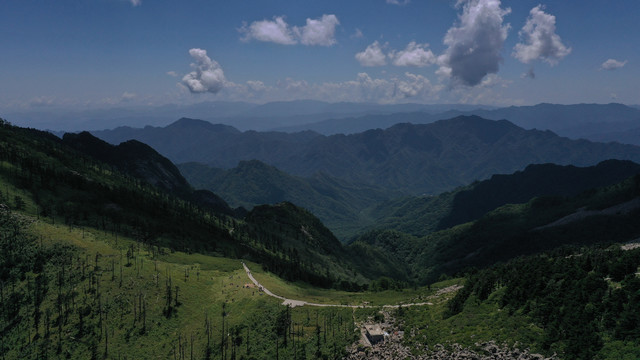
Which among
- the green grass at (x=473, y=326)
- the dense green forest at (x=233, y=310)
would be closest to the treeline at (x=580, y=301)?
the dense green forest at (x=233, y=310)

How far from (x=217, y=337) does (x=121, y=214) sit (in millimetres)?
145480

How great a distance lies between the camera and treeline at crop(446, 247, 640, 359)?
44000mm

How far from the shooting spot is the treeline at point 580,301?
4400 cm

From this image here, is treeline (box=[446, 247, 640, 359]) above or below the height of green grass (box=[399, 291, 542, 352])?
above

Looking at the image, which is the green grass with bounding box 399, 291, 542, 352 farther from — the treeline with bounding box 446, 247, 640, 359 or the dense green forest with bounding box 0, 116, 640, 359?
the treeline with bounding box 446, 247, 640, 359

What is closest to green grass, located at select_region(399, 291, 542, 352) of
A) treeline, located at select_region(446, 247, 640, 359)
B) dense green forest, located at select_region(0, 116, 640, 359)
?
dense green forest, located at select_region(0, 116, 640, 359)

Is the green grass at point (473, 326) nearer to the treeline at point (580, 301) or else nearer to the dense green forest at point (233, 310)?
the dense green forest at point (233, 310)

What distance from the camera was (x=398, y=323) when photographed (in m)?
71.3

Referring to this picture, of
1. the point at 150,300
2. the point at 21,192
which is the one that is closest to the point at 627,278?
the point at 150,300

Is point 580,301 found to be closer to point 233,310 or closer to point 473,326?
point 473,326

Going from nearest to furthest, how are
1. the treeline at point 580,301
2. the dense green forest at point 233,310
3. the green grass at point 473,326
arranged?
1. the treeline at point 580,301
2. the dense green forest at point 233,310
3. the green grass at point 473,326

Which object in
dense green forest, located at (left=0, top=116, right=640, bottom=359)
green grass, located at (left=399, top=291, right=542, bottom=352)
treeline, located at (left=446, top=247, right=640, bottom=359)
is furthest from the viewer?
green grass, located at (left=399, top=291, right=542, bottom=352)

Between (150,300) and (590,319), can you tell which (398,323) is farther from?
(150,300)

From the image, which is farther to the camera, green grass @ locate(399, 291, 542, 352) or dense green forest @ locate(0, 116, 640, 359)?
green grass @ locate(399, 291, 542, 352)
